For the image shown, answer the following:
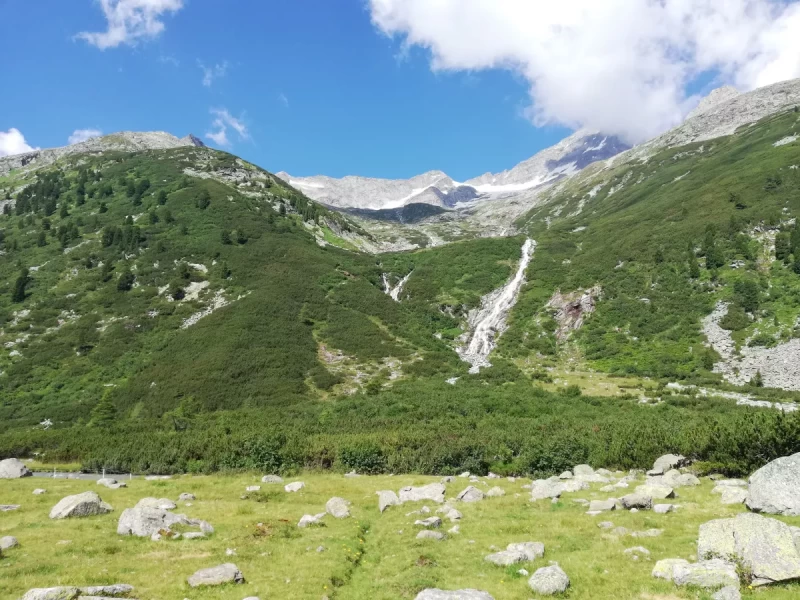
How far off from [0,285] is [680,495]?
122732 millimetres

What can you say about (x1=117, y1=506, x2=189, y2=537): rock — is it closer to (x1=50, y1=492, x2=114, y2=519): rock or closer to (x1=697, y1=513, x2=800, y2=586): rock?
(x1=50, y1=492, x2=114, y2=519): rock

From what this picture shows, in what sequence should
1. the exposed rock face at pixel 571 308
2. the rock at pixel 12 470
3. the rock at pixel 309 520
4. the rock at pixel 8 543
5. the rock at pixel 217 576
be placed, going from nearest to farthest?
1. the rock at pixel 217 576
2. the rock at pixel 8 543
3. the rock at pixel 309 520
4. the rock at pixel 12 470
5. the exposed rock face at pixel 571 308

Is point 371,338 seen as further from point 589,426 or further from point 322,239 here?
point 322,239

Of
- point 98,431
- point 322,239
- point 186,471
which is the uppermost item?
point 322,239

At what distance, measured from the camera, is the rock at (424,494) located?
2905cm

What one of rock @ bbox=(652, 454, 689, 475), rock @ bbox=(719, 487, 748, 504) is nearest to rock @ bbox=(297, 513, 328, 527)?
rock @ bbox=(719, 487, 748, 504)

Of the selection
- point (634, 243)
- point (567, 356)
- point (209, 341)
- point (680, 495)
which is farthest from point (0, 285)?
point (634, 243)

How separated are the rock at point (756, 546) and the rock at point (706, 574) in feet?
1.50

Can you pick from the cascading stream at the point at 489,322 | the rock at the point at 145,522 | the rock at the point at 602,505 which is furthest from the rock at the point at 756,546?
the cascading stream at the point at 489,322

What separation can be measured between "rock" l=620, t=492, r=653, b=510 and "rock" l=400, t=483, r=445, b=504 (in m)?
10.5

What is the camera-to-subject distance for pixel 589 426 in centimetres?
4528

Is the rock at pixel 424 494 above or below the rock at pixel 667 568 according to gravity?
below

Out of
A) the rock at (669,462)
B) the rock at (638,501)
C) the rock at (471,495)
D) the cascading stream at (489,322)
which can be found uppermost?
the cascading stream at (489,322)

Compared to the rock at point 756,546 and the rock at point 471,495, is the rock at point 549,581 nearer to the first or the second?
the rock at point 756,546
